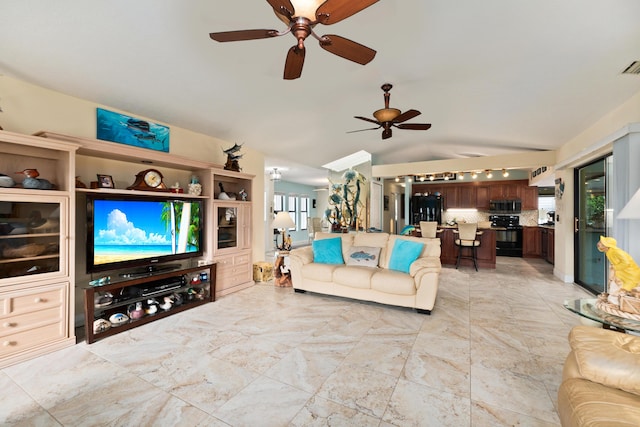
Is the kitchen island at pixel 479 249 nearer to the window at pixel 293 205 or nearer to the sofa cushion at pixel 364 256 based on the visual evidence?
the sofa cushion at pixel 364 256

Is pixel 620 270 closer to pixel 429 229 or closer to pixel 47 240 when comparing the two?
pixel 429 229

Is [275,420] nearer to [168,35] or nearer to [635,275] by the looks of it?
[635,275]

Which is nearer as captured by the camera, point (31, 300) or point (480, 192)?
point (31, 300)

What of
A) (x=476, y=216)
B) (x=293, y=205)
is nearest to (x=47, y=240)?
(x=293, y=205)

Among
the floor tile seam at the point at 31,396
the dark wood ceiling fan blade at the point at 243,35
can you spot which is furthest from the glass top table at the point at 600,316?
the floor tile seam at the point at 31,396

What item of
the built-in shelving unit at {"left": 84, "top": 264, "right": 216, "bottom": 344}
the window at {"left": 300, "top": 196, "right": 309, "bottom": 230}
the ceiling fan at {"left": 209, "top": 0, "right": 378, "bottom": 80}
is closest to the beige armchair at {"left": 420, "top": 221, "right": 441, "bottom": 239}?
the built-in shelving unit at {"left": 84, "top": 264, "right": 216, "bottom": 344}

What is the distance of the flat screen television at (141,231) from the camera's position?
2830mm

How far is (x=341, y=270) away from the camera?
12.2 feet

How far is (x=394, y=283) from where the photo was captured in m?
3.33

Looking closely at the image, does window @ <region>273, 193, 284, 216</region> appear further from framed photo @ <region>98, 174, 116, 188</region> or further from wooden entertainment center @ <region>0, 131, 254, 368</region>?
framed photo @ <region>98, 174, 116, 188</region>

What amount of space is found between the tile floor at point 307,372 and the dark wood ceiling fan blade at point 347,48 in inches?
89.3

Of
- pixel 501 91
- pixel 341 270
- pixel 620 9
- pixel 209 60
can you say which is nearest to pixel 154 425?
A: pixel 341 270

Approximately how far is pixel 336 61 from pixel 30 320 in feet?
11.6

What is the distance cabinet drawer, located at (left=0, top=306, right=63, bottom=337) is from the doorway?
609cm
